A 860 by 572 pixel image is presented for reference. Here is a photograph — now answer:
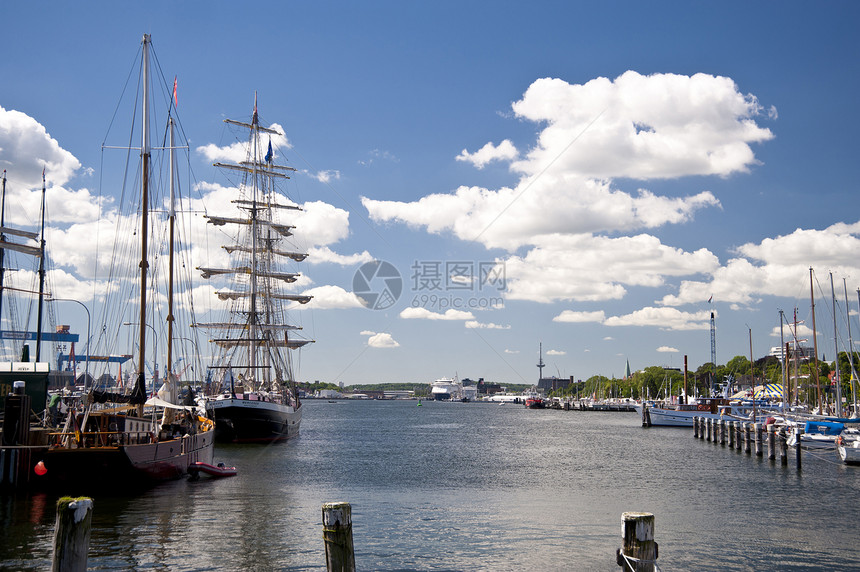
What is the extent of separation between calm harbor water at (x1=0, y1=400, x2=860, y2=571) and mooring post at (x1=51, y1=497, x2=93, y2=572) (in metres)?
7.59

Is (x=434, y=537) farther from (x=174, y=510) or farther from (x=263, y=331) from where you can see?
(x=263, y=331)

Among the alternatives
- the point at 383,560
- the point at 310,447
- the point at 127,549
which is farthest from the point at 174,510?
the point at 310,447

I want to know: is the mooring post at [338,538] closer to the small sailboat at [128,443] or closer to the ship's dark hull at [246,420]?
the small sailboat at [128,443]

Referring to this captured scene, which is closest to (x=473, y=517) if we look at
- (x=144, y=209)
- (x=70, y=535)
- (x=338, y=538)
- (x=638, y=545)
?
(x=338, y=538)

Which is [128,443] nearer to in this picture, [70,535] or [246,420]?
[70,535]

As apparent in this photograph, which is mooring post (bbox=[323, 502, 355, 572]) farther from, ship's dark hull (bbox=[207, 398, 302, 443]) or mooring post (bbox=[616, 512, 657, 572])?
ship's dark hull (bbox=[207, 398, 302, 443])

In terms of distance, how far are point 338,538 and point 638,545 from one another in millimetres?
5223

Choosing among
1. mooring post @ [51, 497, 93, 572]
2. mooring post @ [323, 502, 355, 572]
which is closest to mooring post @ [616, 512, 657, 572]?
mooring post @ [323, 502, 355, 572]

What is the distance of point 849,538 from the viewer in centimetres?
2509

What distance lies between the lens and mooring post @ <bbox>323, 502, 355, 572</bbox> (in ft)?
42.0

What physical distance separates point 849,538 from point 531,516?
11.3 meters

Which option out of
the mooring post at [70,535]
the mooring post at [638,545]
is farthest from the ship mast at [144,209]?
the mooring post at [638,545]

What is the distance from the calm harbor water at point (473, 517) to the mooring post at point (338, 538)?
8325 mm

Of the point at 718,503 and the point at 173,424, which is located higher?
the point at 173,424
